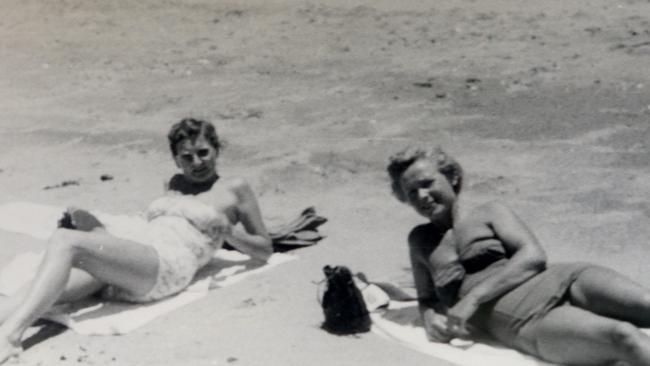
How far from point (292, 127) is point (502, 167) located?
2715 millimetres

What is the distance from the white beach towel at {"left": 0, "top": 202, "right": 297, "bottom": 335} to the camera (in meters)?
5.23

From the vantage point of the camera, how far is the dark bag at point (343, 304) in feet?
16.1

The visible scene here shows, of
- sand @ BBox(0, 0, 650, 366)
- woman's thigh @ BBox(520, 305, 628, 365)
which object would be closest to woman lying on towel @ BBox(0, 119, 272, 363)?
sand @ BBox(0, 0, 650, 366)

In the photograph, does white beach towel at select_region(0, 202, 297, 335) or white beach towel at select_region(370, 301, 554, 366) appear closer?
white beach towel at select_region(370, 301, 554, 366)

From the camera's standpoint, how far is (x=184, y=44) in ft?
47.3

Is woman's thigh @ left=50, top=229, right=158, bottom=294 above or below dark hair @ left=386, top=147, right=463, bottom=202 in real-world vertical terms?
below

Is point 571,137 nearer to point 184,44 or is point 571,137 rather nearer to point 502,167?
point 502,167

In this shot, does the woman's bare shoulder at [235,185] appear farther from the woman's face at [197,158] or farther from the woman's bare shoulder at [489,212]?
the woman's bare shoulder at [489,212]

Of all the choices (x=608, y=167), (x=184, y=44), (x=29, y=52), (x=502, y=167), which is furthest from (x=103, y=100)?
(x=608, y=167)

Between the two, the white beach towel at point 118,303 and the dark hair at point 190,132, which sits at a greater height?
the dark hair at point 190,132

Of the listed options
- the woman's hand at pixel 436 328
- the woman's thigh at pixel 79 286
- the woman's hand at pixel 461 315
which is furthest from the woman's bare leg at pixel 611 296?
the woman's thigh at pixel 79 286

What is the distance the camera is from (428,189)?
469 centimetres

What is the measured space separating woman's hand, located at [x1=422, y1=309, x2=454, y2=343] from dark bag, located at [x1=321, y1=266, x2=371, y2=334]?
38cm

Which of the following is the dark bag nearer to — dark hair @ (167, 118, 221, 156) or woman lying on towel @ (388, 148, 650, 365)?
woman lying on towel @ (388, 148, 650, 365)
